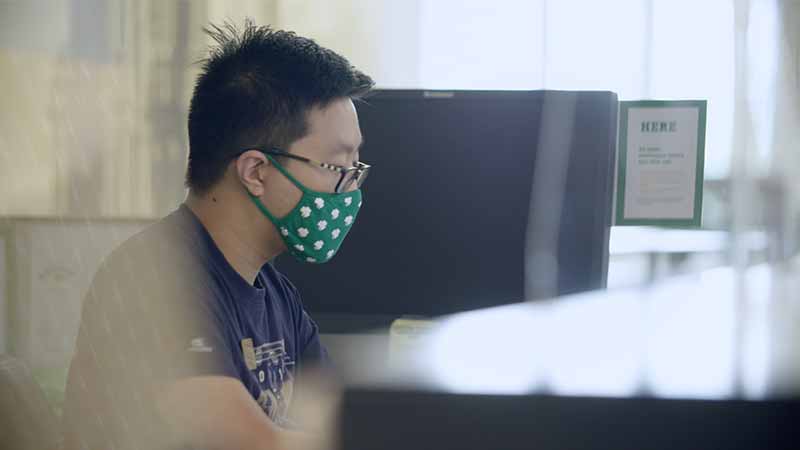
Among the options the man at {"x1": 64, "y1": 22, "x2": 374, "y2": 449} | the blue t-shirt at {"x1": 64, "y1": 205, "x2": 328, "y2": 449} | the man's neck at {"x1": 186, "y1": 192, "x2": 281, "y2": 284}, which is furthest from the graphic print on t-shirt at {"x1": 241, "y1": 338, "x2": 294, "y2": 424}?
the blue t-shirt at {"x1": 64, "y1": 205, "x2": 328, "y2": 449}

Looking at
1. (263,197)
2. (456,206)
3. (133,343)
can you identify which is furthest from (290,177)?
(133,343)

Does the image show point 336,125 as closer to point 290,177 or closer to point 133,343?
point 290,177

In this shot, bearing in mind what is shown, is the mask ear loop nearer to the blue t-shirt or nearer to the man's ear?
the man's ear

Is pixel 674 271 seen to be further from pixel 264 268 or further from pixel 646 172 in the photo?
pixel 264 268

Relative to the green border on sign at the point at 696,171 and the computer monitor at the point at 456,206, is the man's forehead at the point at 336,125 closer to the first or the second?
the computer monitor at the point at 456,206

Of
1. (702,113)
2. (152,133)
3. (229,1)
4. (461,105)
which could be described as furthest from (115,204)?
(461,105)

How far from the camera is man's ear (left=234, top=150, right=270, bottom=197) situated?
1185 millimetres

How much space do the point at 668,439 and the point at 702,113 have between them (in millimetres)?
676

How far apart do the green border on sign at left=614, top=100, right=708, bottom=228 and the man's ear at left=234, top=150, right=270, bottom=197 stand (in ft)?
1.74

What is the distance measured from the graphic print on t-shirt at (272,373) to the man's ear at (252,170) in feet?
0.76

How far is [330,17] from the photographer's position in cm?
79

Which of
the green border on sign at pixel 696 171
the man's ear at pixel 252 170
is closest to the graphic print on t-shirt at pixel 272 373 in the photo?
the man's ear at pixel 252 170

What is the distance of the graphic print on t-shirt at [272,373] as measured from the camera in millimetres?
1116

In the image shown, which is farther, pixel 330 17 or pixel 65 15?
pixel 330 17
